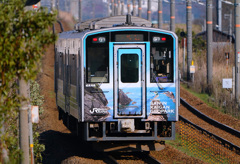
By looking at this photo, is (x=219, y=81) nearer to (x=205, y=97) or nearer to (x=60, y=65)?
(x=205, y=97)

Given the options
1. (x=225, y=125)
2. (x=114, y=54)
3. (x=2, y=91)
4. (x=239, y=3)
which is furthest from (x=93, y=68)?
(x=239, y=3)

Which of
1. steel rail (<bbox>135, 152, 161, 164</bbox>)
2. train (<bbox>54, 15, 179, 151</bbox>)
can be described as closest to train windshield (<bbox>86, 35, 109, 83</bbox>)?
train (<bbox>54, 15, 179, 151</bbox>)

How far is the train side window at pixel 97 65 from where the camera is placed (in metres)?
11.5

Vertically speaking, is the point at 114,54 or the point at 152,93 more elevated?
the point at 114,54

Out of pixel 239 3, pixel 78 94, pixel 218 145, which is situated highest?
pixel 239 3

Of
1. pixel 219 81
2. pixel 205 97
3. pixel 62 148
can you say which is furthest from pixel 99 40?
pixel 219 81

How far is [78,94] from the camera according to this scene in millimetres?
11852

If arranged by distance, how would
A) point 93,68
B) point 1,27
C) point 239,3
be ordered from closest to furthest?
point 1,27 < point 93,68 < point 239,3

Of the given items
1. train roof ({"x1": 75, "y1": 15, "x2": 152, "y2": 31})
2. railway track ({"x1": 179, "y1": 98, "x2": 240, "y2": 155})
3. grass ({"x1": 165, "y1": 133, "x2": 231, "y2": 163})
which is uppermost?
train roof ({"x1": 75, "y1": 15, "x2": 152, "y2": 31})

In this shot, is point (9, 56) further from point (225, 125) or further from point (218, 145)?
point (225, 125)

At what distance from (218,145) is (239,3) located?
6.95m

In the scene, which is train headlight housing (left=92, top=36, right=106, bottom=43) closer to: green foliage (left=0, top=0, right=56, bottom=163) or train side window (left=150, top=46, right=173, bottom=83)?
train side window (left=150, top=46, right=173, bottom=83)

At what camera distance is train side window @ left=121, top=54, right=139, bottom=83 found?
38.1 feet

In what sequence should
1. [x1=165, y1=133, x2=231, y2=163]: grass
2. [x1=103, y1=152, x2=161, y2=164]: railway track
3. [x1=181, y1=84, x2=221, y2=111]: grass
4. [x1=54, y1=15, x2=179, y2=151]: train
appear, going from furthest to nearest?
[x1=181, y1=84, x2=221, y2=111]: grass < [x1=165, y1=133, x2=231, y2=163]: grass < [x1=103, y1=152, x2=161, y2=164]: railway track < [x1=54, y1=15, x2=179, y2=151]: train
